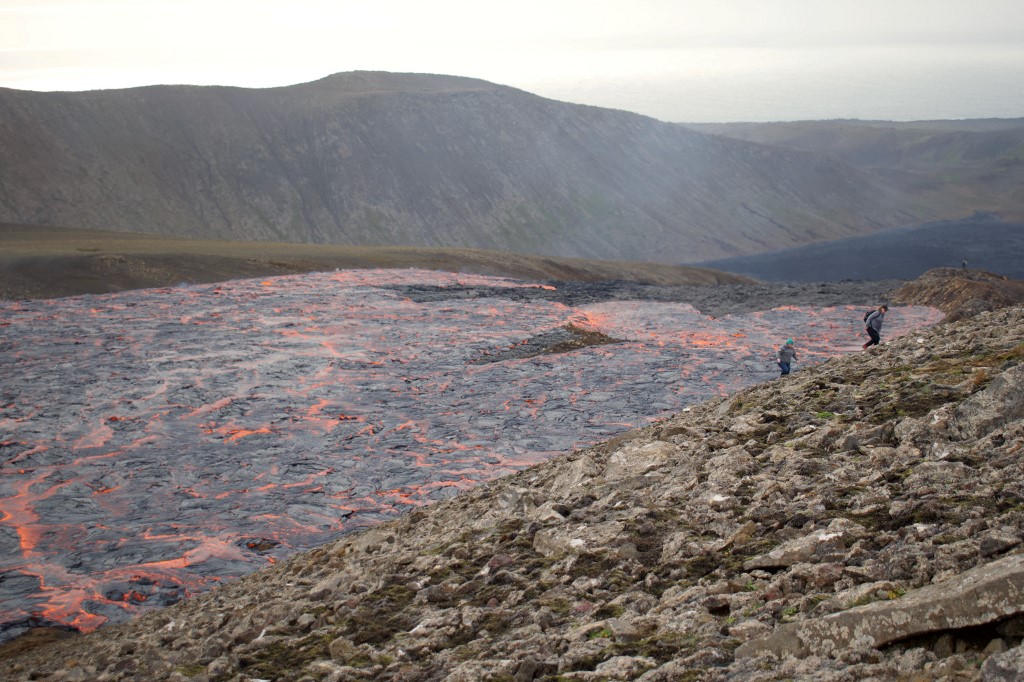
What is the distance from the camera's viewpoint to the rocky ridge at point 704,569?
5.92 m

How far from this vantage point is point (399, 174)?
404ft

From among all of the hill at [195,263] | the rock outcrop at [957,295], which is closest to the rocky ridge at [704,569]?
the rock outcrop at [957,295]

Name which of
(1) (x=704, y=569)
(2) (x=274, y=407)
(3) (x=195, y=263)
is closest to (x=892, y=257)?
(3) (x=195, y=263)

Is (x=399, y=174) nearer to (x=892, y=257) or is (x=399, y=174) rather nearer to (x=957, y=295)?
(x=892, y=257)

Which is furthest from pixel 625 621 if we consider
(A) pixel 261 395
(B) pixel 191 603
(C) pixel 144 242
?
(C) pixel 144 242

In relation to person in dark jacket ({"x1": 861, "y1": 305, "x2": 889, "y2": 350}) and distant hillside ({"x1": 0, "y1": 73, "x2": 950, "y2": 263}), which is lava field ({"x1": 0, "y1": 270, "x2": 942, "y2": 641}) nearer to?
person in dark jacket ({"x1": 861, "y1": 305, "x2": 889, "y2": 350})

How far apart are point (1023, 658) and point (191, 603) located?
33.0 ft

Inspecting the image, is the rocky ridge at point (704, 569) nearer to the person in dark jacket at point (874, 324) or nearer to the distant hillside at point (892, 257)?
the person in dark jacket at point (874, 324)

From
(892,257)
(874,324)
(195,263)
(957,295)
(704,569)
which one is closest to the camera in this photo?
(704,569)

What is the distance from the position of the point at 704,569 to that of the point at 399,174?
390 feet

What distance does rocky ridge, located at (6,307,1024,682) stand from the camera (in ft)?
19.4

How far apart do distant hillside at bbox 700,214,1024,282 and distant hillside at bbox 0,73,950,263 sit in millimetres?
7316

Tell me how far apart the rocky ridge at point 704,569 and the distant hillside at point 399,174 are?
303ft

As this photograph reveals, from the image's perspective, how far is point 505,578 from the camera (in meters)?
8.97
